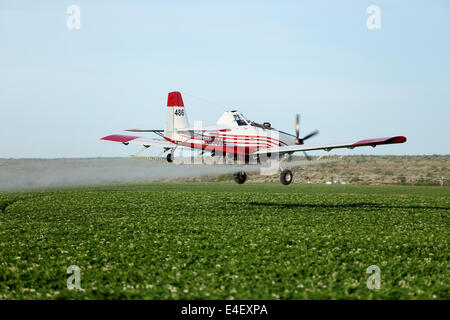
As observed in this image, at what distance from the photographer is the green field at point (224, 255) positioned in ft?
44.4

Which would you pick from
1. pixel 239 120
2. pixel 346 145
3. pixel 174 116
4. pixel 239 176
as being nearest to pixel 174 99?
pixel 174 116

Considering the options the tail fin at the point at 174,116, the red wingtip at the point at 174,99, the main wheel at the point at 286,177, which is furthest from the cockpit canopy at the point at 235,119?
the main wheel at the point at 286,177

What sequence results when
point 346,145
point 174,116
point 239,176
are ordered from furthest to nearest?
point 239,176, point 174,116, point 346,145

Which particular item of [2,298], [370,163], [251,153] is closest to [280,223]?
[251,153]

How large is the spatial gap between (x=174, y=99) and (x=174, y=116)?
3.76 feet

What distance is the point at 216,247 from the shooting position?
65.2ft

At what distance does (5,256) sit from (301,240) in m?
12.7

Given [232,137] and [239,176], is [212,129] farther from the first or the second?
[239,176]

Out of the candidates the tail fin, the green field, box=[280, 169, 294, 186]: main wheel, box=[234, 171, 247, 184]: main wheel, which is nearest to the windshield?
the tail fin

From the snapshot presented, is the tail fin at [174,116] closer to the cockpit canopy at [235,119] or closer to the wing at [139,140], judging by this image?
the wing at [139,140]

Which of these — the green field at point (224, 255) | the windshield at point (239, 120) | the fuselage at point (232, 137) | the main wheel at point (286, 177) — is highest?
the windshield at point (239, 120)

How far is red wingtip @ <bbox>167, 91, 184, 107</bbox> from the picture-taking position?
99.3 feet

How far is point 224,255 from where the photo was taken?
18156 millimetres

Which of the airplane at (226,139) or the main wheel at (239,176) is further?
the main wheel at (239,176)
